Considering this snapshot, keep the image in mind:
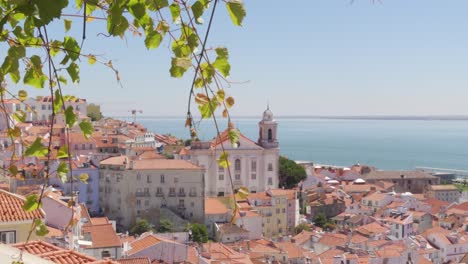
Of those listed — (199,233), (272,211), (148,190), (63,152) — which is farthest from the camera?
(272,211)

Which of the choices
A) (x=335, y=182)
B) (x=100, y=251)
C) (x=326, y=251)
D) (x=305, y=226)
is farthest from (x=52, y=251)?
(x=335, y=182)

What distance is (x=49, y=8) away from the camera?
1043 mm

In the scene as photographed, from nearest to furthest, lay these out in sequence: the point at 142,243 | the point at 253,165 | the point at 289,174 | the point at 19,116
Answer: the point at 19,116
the point at 142,243
the point at 253,165
the point at 289,174

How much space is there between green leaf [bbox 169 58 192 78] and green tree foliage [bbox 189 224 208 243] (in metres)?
20.6

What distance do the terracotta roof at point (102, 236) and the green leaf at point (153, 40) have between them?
11725 mm

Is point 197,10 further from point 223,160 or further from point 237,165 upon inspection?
point 237,165

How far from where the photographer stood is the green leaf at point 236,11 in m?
1.19

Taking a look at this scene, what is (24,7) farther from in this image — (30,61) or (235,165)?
(235,165)

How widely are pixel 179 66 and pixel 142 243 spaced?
14039mm

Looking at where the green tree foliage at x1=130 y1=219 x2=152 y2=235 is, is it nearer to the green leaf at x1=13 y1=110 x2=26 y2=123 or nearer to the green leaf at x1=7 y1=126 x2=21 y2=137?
the green leaf at x1=13 y1=110 x2=26 y2=123

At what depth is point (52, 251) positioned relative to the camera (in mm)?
4152

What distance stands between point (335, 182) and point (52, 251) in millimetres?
39551

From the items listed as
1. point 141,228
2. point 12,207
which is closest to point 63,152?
point 12,207

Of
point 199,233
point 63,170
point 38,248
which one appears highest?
point 63,170
